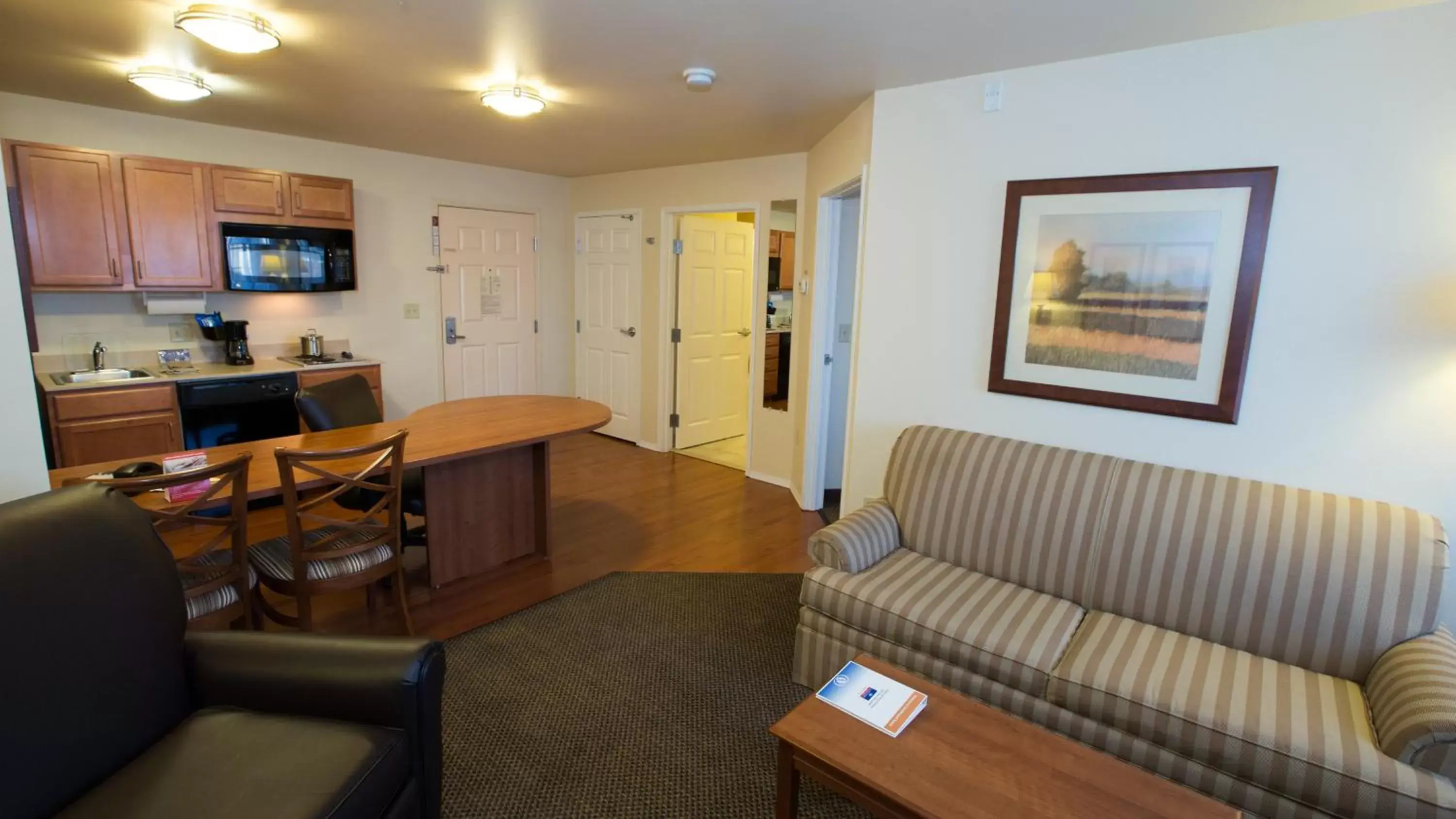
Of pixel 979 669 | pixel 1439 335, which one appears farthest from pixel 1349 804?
pixel 1439 335

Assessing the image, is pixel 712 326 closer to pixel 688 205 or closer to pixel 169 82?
pixel 688 205

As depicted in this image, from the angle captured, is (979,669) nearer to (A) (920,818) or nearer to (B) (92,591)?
(A) (920,818)

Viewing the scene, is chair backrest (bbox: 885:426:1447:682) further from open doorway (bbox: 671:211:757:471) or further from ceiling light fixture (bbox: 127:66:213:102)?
ceiling light fixture (bbox: 127:66:213:102)

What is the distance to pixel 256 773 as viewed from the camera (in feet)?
4.37

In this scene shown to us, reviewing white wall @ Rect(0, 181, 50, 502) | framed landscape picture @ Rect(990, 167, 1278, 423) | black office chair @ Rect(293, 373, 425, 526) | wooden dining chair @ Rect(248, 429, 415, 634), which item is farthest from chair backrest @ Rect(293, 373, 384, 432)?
framed landscape picture @ Rect(990, 167, 1278, 423)

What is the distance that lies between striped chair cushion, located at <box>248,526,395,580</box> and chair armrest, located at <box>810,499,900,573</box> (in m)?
1.63

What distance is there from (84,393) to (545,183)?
3.52 metres

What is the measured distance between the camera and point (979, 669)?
77.2 inches

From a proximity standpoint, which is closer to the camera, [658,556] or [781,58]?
[781,58]

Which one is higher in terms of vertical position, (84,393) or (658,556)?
(84,393)

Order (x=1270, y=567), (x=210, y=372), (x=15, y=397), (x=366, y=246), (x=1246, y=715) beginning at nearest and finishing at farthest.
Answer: (x=1246, y=715) → (x=15, y=397) → (x=1270, y=567) → (x=210, y=372) → (x=366, y=246)

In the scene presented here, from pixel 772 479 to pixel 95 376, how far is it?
4.04 metres

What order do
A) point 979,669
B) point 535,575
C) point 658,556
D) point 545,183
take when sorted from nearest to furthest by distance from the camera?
point 979,669
point 535,575
point 658,556
point 545,183

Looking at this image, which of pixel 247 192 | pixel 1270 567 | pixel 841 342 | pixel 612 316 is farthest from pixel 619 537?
pixel 247 192
